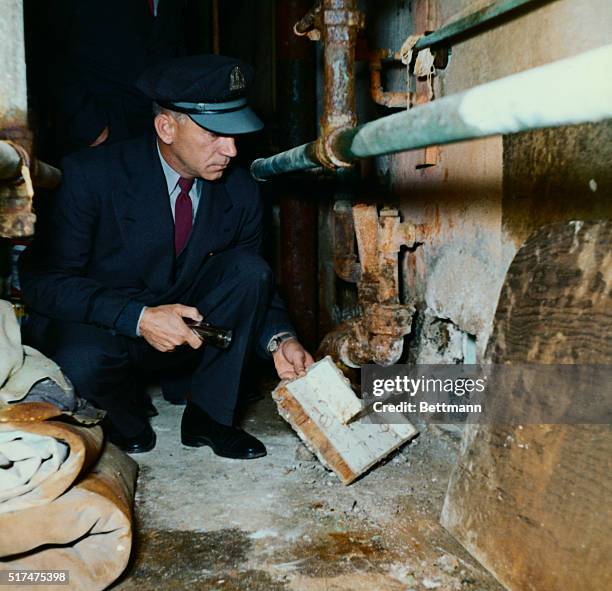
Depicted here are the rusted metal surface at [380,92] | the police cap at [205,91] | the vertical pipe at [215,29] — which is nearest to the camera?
the police cap at [205,91]

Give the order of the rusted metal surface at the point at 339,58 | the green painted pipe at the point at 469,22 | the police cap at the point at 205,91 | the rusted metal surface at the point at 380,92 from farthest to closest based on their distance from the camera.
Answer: the rusted metal surface at the point at 380,92, the police cap at the point at 205,91, the rusted metal surface at the point at 339,58, the green painted pipe at the point at 469,22

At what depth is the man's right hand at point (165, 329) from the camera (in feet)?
6.77

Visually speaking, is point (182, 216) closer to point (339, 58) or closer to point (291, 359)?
point (291, 359)

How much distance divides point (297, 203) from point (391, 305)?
1.09 meters

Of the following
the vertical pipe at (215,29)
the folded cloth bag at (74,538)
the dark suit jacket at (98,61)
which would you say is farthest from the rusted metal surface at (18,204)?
the vertical pipe at (215,29)

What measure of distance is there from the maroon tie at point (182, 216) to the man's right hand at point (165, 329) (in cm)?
36

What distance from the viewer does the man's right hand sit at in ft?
6.77

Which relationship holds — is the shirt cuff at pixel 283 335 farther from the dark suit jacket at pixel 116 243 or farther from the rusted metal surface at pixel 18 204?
the rusted metal surface at pixel 18 204

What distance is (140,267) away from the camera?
91.1 inches

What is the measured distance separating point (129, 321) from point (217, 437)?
514mm

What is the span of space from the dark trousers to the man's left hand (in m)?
0.13

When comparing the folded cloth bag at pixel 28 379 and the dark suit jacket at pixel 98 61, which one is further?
the dark suit jacket at pixel 98 61

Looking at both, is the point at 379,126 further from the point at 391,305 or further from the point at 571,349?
the point at 391,305

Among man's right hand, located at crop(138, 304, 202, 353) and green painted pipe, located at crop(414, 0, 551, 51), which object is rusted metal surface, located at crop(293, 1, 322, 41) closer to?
green painted pipe, located at crop(414, 0, 551, 51)
